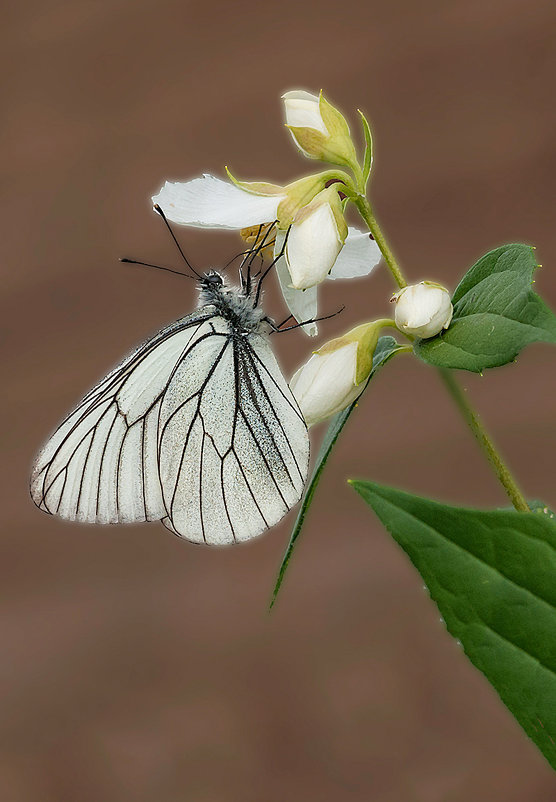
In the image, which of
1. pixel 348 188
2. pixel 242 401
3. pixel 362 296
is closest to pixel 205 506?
pixel 242 401

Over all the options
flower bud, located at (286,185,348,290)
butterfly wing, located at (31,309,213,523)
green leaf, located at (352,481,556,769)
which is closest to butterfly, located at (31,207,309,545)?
butterfly wing, located at (31,309,213,523)

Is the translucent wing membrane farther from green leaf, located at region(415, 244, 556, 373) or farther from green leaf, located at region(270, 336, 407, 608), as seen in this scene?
green leaf, located at region(415, 244, 556, 373)

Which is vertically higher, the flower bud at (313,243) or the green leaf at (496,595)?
the flower bud at (313,243)

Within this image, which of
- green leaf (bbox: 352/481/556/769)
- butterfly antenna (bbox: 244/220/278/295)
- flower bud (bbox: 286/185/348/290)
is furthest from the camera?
butterfly antenna (bbox: 244/220/278/295)

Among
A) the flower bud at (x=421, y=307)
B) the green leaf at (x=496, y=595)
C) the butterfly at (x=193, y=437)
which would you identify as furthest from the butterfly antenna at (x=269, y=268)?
the green leaf at (x=496, y=595)

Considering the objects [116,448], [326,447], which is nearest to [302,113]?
[326,447]

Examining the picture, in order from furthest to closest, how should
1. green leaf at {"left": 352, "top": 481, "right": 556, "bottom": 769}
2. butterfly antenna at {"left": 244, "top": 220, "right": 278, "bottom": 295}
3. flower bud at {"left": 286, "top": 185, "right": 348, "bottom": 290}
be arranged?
butterfly antenna at {"left": 244, "top": 220, "right": 278, "bottom": 295} → flower bud at {"left": 286, "top": 185, "right": 348, "bottom": 290} → green leaf at {"left": 352, "top": 481, "right": 556, "bottom": 769}

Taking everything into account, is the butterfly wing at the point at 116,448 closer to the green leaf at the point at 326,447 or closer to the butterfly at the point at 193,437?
the butterfly at the point at 193,437

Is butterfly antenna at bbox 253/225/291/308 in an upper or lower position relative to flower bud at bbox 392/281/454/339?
upper
